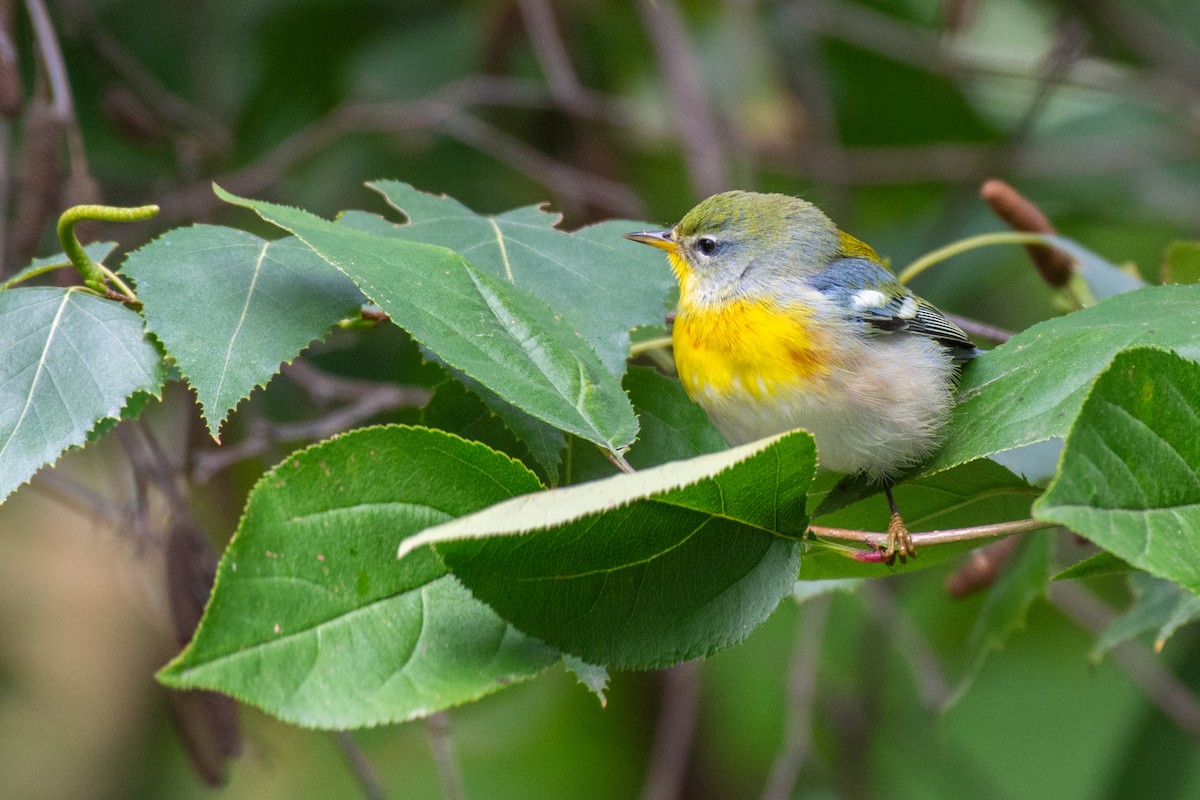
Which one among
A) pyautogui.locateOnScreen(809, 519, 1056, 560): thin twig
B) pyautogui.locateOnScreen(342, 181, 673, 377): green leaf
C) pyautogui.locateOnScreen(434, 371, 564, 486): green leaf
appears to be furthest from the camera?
pyautogui.locateOnScreen(342, 181, 673, 377): green leaf

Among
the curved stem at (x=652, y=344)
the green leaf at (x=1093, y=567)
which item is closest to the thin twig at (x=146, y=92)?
the curved stem at (x=652, y=344)

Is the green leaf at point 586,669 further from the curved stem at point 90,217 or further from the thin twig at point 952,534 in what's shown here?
the curved stem at point 90,217

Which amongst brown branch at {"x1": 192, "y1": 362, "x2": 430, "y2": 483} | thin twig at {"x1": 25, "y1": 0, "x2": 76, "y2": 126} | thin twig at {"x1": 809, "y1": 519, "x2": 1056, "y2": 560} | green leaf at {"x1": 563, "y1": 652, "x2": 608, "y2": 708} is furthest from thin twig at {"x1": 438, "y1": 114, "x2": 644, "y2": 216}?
green leaf at {"x1": 563, "y1": 652, "x2": 608, "y2": 708}

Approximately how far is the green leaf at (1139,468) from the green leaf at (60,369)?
1174 mm

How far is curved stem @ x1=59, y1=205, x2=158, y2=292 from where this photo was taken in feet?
4.92

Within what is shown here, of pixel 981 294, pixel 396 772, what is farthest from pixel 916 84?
pixel 396 772

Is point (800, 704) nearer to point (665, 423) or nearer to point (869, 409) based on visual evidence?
point (869, 409)

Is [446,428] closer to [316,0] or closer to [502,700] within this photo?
[502,700]

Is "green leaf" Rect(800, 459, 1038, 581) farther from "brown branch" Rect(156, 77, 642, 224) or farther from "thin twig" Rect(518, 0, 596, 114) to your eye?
"thin twig" Rect(518, 0, 596, 114)

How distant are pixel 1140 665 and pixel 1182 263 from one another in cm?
189

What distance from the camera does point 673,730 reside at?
402cm

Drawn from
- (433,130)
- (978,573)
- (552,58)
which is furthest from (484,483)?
(433,130)

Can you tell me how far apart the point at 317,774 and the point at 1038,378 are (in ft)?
14.5

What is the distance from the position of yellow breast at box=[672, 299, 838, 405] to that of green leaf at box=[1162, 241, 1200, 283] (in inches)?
35.8
